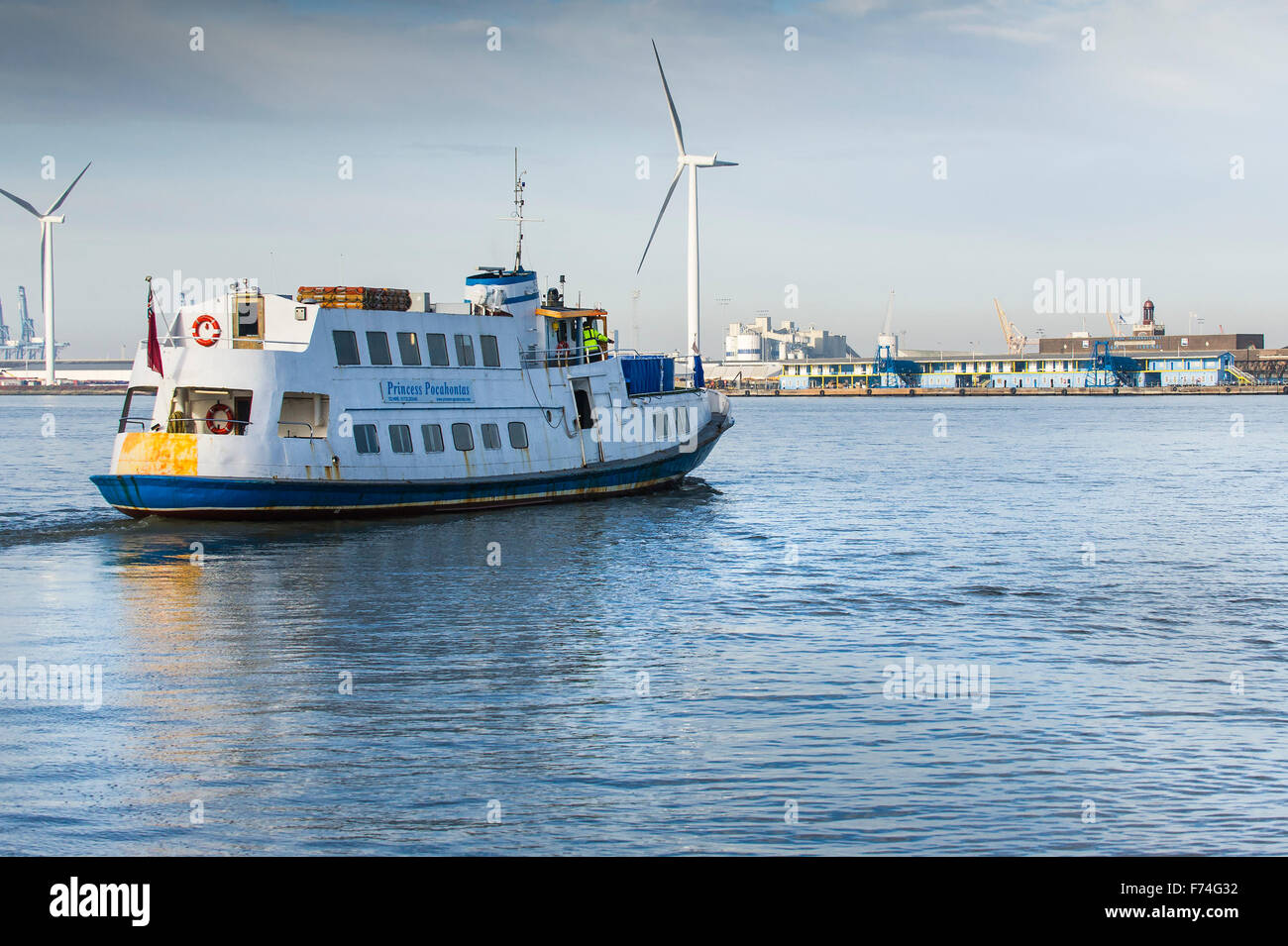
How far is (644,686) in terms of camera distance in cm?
1872

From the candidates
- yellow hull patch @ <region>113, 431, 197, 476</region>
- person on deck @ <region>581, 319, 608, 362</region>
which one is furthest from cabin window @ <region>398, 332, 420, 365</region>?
person on deck @ <region>581, 319, 608, 362</region>

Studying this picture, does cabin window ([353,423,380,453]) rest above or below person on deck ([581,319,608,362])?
below

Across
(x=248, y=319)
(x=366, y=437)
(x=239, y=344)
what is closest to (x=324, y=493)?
(x=366, y=437)

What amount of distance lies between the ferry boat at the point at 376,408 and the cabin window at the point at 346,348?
6 cm

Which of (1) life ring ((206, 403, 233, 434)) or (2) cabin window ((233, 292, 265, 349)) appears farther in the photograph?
(2) cabin window ((233, 292, 265, 349))

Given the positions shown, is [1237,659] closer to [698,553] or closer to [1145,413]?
[698,553]

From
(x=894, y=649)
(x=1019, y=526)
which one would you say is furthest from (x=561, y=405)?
(x=894, y=649)

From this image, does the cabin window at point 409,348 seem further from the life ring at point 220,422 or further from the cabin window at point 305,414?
the life ring at point 220,422

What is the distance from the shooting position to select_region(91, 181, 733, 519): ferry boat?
35406 mm

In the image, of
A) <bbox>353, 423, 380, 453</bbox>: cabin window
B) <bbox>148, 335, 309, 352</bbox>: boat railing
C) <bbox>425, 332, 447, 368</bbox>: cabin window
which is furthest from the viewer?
<bbox>425, 332, 447, 368</bbox>: cabin window

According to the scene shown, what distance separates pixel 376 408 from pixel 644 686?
2206 centimetres

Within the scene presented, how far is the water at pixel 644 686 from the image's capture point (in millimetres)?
12625

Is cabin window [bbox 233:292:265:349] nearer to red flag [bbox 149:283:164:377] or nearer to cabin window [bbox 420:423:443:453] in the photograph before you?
red flag [bbox 149:283:164:377]

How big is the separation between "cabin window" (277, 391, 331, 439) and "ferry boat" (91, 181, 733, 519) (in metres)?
0.06
